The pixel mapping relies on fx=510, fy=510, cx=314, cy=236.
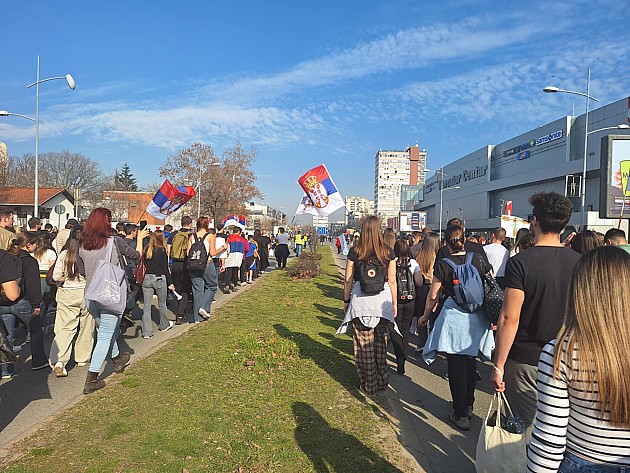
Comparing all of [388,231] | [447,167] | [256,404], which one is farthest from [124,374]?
[447,167]

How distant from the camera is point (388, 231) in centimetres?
884

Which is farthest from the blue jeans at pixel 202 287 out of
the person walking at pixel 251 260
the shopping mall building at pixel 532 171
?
the shopping mall building at pixel 532 171

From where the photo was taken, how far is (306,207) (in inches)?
506

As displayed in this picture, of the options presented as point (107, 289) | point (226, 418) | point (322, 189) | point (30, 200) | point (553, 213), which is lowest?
point (226, 418)

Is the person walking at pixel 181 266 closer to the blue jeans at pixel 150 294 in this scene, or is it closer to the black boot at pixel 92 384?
the blue jeans at pixel 150 294

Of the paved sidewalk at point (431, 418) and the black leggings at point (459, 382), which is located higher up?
the black leggings at point (459, 382)

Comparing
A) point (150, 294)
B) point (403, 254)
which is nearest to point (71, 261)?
Result: point (150, 294)

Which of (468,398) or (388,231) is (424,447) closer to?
(468,398)

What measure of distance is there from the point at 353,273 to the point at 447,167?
321ft

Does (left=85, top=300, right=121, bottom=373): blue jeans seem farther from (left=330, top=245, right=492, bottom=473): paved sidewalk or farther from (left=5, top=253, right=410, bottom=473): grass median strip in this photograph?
(left=330, top=245, right=492, bottom=473): paved sidewalk

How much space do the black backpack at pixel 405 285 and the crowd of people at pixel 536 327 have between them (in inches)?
0.6

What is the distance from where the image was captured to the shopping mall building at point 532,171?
157ft

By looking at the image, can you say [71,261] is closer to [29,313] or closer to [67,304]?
[67,304]

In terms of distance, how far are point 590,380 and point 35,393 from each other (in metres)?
5.82
